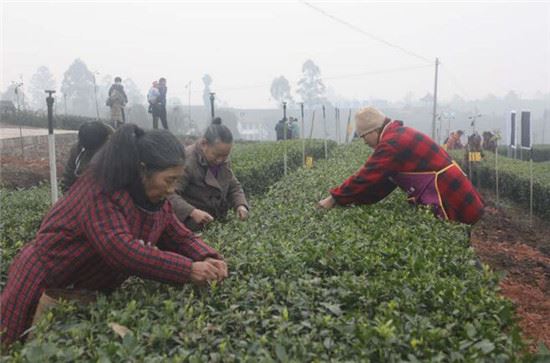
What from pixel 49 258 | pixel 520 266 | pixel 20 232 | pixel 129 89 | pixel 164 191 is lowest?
pixel 520 266

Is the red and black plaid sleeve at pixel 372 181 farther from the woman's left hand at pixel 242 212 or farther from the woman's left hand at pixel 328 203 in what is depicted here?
the woman's left hand at pixel 242 212

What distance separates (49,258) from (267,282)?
94cm

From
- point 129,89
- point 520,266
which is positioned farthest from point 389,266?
point 129,89

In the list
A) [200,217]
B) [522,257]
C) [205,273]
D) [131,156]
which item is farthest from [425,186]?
[522,257]

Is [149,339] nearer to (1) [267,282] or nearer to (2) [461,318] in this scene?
(1) [267,282]

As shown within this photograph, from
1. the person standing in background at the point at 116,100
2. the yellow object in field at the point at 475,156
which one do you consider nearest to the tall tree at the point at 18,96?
Result: the person standing in background at the point at 116,100

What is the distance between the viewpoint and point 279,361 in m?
1.80

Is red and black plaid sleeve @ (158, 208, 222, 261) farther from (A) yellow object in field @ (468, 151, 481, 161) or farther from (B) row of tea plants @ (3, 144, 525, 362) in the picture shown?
(A) yellow object in field @ (468, 151, 481, 161)

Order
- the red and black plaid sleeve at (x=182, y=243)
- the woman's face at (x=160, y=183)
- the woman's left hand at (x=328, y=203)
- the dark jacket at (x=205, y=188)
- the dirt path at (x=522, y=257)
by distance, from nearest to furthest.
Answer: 1. the woman's face at (x=160, y=183)
2. the red and black plaid sleeve at (x=182, y=243)
3. the dark jacket at (x=205, y=188)
4. the woman's left hand at (x=328, y=203)
5. the dirt path at (x=522, y=257)

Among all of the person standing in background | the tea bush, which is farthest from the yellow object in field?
the person standing in background

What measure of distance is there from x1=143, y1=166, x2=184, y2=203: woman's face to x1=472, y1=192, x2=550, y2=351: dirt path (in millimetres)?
1657

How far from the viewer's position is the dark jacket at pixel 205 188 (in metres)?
4.41

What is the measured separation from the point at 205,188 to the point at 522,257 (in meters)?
5.77

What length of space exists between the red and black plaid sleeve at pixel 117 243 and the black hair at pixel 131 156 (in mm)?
91
